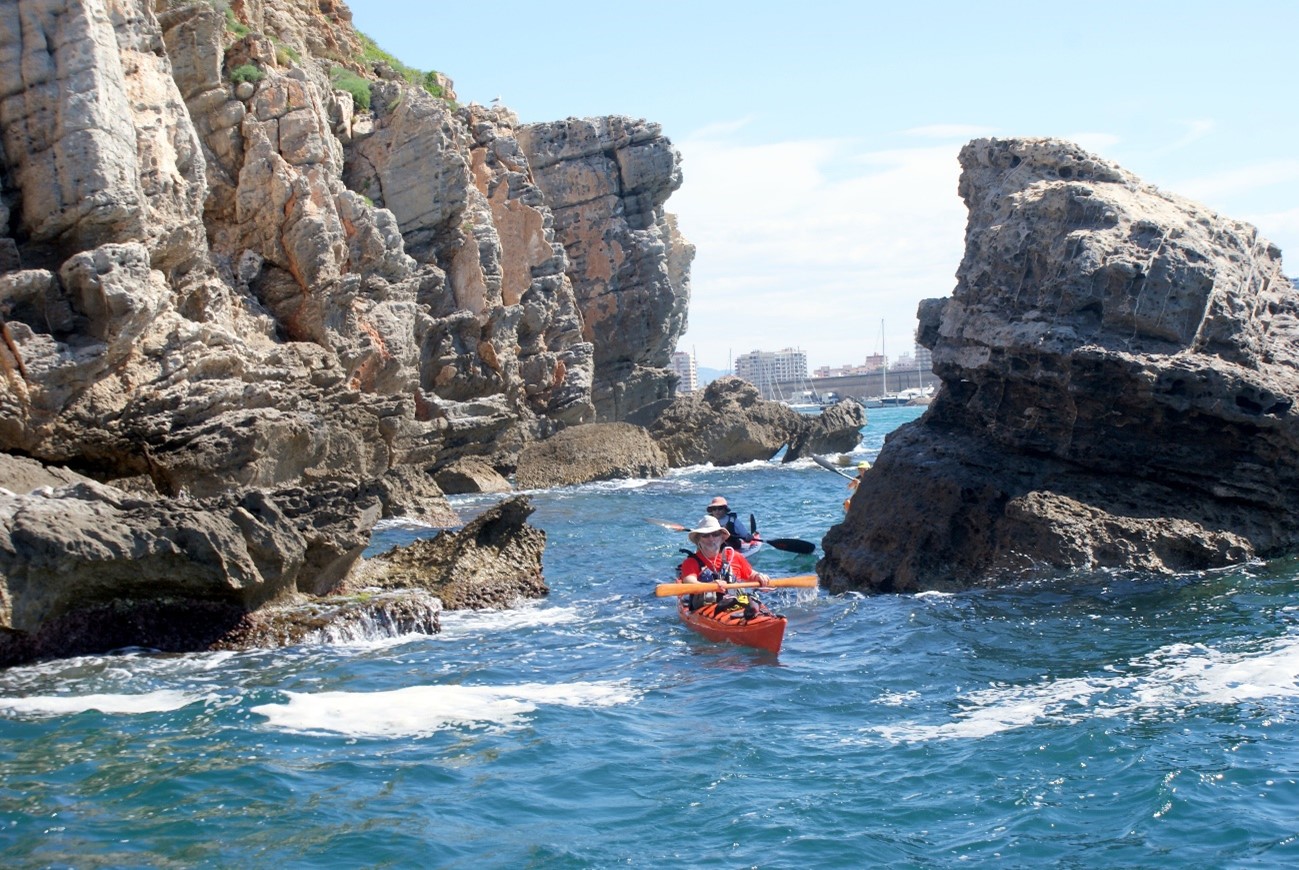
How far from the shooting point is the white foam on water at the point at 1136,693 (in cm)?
967

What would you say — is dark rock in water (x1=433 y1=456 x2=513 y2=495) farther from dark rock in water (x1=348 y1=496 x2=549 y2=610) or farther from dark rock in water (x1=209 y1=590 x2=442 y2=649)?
dark rock in water (x1=209 y1=590 x2=442 y2=649)

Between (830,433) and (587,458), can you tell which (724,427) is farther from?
(587,458)

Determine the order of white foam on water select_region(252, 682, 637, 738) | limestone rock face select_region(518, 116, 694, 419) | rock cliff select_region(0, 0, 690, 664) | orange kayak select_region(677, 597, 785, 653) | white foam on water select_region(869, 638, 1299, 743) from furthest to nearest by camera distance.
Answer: limestone rock face select_region(518, 116, 694, 419) < rock cliff select_region(0, 0, 690, 664) < orange kayak select_region(677, 597, 785, 653) < white foam on water select_region(252, 682, 637, 738) < white foam on water select_region(869, 638, 1299, 743)

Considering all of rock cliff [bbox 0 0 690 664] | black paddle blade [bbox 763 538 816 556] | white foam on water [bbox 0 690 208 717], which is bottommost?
white foam on water [bbox 0 690 208 717]

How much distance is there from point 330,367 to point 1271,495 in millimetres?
16410

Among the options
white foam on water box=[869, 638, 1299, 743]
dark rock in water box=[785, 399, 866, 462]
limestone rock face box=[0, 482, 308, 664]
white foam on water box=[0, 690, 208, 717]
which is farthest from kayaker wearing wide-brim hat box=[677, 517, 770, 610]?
dark rock in water box=[785, 399, 866, 462]

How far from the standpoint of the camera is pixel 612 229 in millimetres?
45094

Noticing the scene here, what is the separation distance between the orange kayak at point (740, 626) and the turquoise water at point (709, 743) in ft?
0.78

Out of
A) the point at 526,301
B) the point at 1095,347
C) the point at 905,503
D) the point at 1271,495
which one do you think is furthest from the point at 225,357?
the point at 526,301

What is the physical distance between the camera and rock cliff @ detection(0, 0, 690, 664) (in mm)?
17594

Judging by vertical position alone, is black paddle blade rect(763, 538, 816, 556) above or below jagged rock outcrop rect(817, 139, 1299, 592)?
below

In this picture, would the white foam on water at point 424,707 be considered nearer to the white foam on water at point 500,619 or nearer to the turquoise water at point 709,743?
the turquoise water at point 709,743

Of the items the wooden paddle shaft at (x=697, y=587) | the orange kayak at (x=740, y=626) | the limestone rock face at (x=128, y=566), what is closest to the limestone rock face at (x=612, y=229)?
the wooden paddle shaft at (x=697, y=587)

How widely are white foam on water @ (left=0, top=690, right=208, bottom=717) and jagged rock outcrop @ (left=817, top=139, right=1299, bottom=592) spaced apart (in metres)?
8.41
